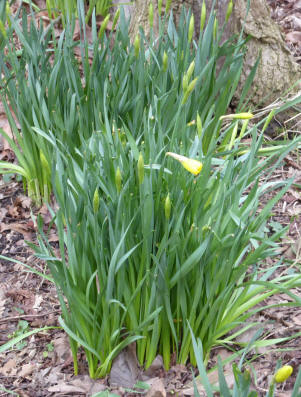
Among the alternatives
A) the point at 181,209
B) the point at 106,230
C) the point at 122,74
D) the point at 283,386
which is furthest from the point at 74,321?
the point at 122,74

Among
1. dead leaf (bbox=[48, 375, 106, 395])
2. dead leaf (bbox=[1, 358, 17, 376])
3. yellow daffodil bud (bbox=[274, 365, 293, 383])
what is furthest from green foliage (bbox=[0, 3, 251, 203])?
yellow daffodil bud (bbox=[274, 365, 293, 383])

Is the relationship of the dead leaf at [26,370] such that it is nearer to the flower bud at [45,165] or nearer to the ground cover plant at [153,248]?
the ground cover plant at [153,248]

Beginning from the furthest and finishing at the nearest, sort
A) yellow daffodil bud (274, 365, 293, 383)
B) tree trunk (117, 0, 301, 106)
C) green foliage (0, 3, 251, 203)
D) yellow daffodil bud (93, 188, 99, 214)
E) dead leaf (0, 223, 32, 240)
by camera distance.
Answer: tree trunk (117, 0, 301, 106) < dead leaf (0, 223, 32, 240) < green foliage (0, 3, 251, 203) < yellow daffodil bud (93, 188, 99, 214) < yellow daffodil bud (274, 365, 293, 383)

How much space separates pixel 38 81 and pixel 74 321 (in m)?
1.19

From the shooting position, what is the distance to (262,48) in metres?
3.17

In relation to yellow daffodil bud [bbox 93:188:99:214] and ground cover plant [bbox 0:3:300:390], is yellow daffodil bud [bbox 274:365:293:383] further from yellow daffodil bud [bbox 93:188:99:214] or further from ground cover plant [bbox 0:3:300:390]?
yellow daffodil bud [bbox 93:188:99:214]

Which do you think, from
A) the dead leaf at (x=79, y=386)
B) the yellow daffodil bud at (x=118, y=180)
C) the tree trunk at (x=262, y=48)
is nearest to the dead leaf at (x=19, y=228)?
the dead leaf at (x=79, y=386)

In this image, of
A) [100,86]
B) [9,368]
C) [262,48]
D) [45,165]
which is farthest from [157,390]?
[262,48]

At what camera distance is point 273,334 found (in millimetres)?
1993

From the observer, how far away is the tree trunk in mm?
3064

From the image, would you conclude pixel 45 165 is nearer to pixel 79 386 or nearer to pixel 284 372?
pixel 79 386

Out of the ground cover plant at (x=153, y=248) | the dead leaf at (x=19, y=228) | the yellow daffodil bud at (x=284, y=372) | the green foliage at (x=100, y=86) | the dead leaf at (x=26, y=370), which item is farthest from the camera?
the dead leaf at (x=19, y=228)

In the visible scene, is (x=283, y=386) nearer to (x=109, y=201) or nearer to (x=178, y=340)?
(x=178, y=340)

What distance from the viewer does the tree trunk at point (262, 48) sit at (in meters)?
3.06
